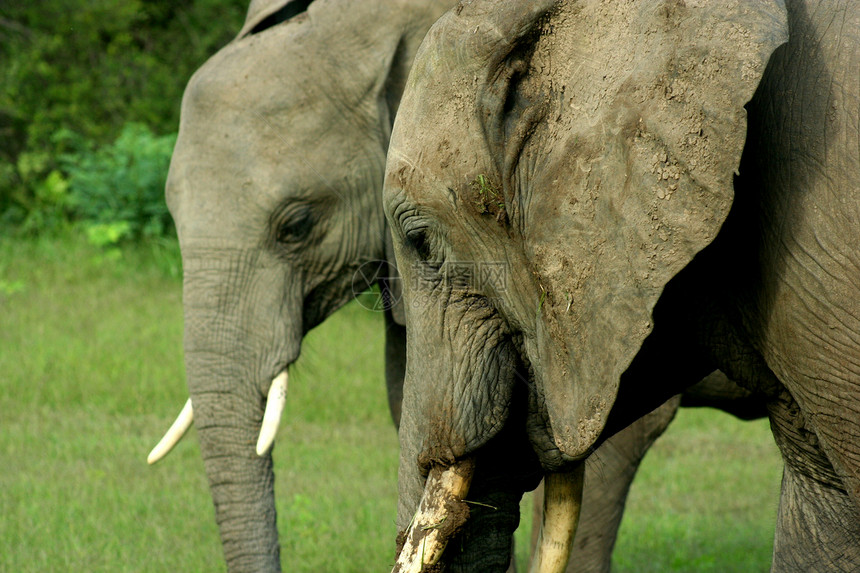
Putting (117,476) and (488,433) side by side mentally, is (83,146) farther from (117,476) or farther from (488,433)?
(488,433)

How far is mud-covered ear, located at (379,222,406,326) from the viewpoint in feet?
14.1

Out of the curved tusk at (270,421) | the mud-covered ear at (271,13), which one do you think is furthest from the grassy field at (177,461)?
the mud-covered ear at (271,13)

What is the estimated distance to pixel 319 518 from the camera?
591cm

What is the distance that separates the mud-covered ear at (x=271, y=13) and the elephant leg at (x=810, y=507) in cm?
292

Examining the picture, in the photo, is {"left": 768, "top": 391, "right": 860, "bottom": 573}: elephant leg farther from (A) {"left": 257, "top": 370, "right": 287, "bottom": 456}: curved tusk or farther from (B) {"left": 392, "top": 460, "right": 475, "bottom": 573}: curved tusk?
(A) {"left": 257, "top": 370, "right": 287, "bottom": 456}: curved tusk

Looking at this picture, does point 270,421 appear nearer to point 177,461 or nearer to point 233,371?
point 233,371

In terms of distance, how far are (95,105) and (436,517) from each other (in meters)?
12.3

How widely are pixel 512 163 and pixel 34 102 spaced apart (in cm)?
1200

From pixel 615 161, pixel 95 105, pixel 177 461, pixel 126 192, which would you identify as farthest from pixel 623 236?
pixel 95 105

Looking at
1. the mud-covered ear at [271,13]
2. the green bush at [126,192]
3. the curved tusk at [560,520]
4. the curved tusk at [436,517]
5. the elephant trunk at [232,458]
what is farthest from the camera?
the green bush at [126,192]

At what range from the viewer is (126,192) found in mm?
11602

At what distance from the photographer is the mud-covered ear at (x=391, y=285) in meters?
4.29

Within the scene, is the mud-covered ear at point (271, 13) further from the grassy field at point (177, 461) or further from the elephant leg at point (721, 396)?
the elephant leg at point (721, 396)

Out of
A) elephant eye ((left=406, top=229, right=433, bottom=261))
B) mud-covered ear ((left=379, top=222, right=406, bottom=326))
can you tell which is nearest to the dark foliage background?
mud-covered ear ((left=379, top=222, right=406, bottom=326))
